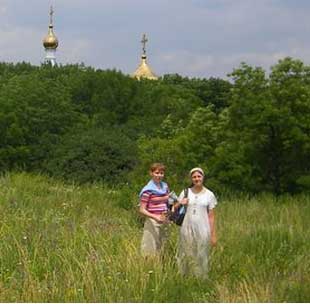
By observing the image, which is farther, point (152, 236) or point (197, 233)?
point (152, 236)

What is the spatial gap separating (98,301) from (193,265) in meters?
1.28

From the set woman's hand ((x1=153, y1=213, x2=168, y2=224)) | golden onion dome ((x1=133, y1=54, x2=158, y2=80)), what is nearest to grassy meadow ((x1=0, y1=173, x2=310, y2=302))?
woman's hand ((x1=153, y1=213, x2=168, y2=224))

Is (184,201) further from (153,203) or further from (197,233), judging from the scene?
(153,203)

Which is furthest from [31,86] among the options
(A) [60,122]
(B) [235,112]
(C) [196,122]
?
(B) [235,112]

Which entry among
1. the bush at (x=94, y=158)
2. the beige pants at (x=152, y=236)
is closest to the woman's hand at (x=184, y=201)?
the beige pants at (x=152, y=236)

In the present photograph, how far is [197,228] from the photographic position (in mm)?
7180

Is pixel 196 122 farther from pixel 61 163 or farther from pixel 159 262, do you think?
pixel 159 262

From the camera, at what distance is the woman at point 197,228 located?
23.5 ft

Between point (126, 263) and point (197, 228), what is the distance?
794mm

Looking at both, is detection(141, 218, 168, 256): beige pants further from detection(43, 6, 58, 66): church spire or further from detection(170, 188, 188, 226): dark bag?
detection(43, 6, 58, 66): church spire

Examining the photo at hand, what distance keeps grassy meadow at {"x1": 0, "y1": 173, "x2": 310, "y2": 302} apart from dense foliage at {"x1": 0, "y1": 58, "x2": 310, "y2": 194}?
7.08 m

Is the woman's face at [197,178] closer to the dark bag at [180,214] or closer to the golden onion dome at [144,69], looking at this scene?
the dark bag at [180,214]

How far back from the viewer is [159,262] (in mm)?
7164

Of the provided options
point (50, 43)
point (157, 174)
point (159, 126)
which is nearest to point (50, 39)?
point (50, 43)
